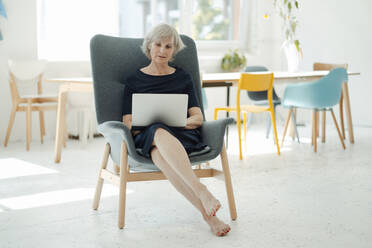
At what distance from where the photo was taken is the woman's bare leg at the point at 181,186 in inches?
97.0

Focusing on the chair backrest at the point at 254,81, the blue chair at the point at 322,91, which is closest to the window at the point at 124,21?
the chair backrest at the point at 254,81

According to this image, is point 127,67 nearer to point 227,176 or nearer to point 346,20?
point 227,176

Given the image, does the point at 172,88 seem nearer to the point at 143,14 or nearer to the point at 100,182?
the point at 100,182

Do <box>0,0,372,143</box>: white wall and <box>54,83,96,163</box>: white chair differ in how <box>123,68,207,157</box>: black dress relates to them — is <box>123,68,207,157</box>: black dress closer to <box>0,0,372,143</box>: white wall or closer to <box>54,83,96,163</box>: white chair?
<box>54,83,96,163</box>: white chair

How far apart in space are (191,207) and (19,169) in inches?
64.2

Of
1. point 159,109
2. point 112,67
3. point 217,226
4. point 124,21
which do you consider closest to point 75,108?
point 124,21

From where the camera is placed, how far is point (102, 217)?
2723 millimetres

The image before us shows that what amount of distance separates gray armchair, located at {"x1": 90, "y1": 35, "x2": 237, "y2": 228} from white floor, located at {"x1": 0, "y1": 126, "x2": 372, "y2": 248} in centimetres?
18

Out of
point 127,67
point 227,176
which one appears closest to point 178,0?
point 127,67

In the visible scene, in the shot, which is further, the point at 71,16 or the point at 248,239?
the point at 71,16

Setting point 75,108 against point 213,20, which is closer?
point 75,108

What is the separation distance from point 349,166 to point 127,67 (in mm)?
2026

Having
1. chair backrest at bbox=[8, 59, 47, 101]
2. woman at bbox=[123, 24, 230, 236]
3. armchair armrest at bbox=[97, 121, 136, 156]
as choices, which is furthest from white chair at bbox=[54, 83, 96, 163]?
armchair armrest at bbox=[97, 121, 136, 156]

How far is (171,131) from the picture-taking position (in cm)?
265
